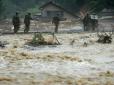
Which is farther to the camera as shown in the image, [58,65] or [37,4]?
[37,4]

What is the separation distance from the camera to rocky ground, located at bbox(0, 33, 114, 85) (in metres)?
11.4

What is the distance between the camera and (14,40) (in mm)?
23469

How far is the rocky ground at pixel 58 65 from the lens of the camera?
37.5 feet

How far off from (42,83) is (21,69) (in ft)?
8.12

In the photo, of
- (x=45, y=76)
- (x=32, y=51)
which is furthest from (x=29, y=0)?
(x=45, y=76)

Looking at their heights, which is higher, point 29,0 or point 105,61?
point 29,0

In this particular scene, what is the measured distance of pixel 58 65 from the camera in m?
14.2

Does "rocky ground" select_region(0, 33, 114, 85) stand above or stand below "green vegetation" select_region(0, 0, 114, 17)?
below

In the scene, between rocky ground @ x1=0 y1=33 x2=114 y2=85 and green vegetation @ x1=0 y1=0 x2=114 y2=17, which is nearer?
rocky ground @ x1=0 y1=33 x2=114 y2=85

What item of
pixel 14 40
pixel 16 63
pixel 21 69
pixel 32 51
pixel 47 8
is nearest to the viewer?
pixel 21 69

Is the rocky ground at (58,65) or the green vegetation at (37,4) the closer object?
the rocky ground at (58,65)

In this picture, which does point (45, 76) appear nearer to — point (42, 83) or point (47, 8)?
point (42, 83)

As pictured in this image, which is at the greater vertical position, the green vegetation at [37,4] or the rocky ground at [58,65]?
the green vegetation at [37,4]

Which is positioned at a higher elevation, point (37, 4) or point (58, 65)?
point (37, 4)
